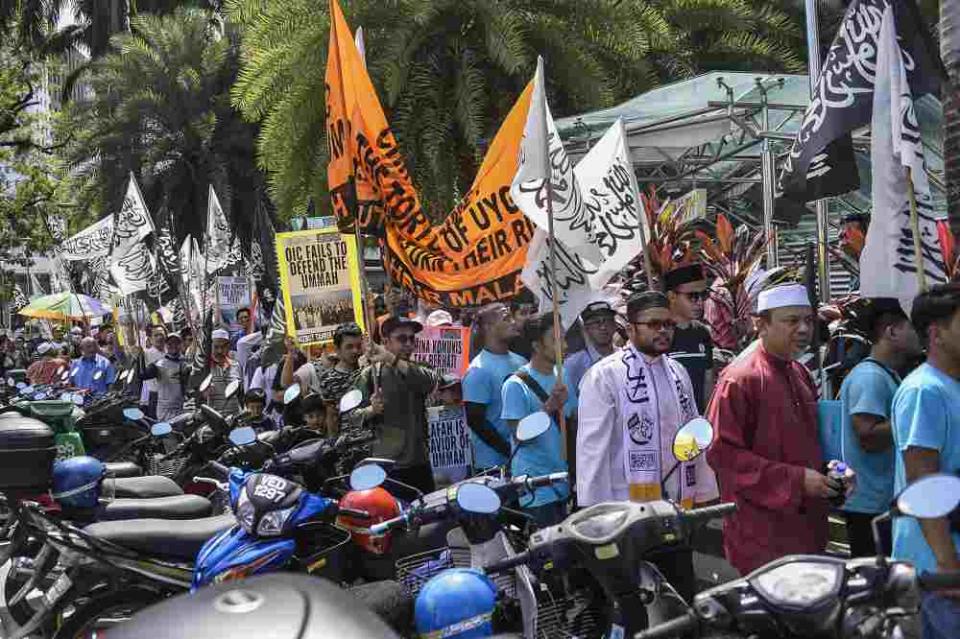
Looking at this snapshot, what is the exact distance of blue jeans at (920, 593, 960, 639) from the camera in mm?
3322

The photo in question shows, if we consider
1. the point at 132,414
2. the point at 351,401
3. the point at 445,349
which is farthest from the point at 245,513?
the point at 132,414

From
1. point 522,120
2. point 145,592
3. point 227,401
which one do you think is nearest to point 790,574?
point 145,592

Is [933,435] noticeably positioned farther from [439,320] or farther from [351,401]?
[439,320]

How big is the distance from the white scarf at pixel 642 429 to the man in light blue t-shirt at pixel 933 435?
60.4 inches

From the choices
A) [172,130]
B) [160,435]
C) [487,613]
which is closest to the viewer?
[487,613]

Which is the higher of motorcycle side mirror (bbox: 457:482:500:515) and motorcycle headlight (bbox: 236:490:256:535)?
motorcycle side mirror (bbox: 457:482:500:515)

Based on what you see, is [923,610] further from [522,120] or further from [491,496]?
Result: [522,120]

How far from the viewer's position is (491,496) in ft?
13.6

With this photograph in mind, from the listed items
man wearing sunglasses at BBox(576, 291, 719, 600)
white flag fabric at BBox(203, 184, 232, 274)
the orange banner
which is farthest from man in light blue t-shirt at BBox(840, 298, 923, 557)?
white flag fabric at BBox(203, 184, 232, 274)

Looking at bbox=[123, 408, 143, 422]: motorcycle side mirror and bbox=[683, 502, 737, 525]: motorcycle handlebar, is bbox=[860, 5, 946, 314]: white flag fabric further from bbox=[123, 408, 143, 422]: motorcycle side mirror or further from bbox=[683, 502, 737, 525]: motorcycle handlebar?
bbox=[123, 408, 143, 422]: motorcycle side mirror

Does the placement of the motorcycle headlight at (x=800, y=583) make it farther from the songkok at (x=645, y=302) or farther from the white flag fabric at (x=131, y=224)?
the white flag fabric at (x=131, y=224)

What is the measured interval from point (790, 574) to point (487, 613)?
4.60 feet

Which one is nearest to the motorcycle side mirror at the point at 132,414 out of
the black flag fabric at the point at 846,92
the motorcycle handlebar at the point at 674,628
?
the black flag fabric at the point at 846,92

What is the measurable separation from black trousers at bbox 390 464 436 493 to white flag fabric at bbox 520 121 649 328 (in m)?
1.51
